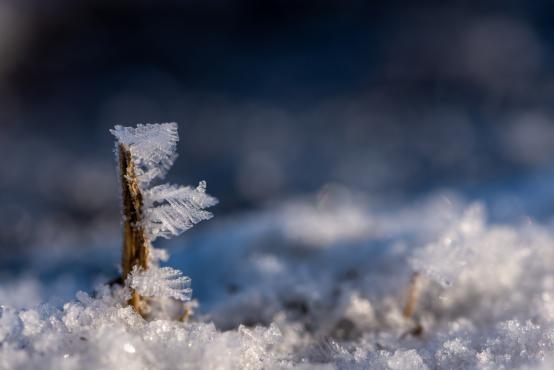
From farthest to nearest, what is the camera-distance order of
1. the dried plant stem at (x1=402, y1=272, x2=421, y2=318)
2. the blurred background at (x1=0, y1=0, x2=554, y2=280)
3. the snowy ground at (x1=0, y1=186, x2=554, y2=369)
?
1. the blurred background at (x1=0, y1=0, x2=554, y2=280)
2. the dried plant stem at (x1=402, y1=272, x2=421, y2=318)
3. the snowy ground at (x1=0, y1=186, x2=554, y2=369)

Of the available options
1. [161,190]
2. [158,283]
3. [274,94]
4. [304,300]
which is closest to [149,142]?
[161,190]

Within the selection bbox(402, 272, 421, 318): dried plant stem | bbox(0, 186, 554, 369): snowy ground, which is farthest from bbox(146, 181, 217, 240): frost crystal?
bbox(402, 272, 421, 318): dried plant stem

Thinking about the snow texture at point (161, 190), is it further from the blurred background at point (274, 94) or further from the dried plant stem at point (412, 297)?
the blurred background at point (274, 94)

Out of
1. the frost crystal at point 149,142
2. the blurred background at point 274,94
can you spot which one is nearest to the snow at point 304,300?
the frost crystal at point 149,142

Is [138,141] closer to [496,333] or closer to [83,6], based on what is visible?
[496,333]

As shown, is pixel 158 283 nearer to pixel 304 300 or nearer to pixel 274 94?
pixel 304 300

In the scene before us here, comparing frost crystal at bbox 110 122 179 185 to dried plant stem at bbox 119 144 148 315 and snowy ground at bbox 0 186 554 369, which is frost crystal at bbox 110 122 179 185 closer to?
dried plant stem at bbox 119 144 148 315

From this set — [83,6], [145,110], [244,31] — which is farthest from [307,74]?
[83,6]
